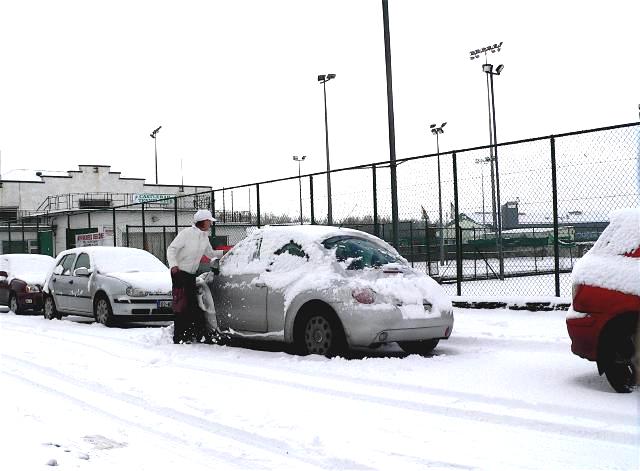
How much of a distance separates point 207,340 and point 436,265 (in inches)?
538

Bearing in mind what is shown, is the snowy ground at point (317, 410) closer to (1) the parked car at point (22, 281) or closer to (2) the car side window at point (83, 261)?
(2) the car side window at point (83, 261)

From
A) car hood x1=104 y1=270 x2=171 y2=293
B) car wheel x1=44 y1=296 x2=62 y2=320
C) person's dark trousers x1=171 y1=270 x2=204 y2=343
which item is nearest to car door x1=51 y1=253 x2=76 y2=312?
car wheel x1=44 y1=296 x2=62 y2=320

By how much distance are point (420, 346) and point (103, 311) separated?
6.85 metres

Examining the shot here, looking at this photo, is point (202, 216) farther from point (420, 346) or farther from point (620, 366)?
point (620, 366)

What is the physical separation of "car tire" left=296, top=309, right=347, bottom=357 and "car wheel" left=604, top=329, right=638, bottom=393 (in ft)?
9.76

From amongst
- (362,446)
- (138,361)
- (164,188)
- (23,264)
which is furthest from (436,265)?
(164,188)

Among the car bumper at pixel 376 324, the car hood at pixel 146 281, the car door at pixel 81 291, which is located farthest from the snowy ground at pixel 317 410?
the car door at pixel 81 291

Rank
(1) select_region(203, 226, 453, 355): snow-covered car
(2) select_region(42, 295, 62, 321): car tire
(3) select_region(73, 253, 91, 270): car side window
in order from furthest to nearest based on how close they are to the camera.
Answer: (2) select_region(42, 295, 62, 321): car tire, (3) select_region(73, 253, 91, 270): car side window, (1) select_region(203, 226, 453, 355): snow-covered car

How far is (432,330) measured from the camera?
28.8 feet

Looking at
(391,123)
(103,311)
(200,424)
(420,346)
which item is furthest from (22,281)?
(200,424)

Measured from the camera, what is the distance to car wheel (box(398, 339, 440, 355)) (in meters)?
9.29

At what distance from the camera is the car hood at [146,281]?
13.4 m

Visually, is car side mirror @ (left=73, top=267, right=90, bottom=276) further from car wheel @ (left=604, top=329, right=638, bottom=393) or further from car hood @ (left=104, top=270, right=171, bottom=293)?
car wheel @ (left=604, top=329, right=638, bottom=393)

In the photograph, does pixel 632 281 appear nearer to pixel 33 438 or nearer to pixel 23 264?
pixel 33 438
